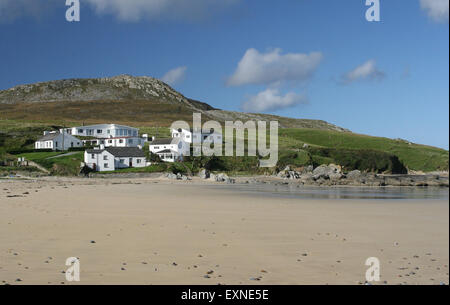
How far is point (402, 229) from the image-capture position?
15.3 meters

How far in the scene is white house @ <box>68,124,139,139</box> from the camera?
108 meters

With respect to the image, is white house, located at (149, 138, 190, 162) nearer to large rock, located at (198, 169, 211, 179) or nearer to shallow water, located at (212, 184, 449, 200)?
large rock, located at (198, 169, 211, 179)

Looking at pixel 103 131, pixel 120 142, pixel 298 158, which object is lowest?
pixel 298 158

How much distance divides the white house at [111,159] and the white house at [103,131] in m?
34.1

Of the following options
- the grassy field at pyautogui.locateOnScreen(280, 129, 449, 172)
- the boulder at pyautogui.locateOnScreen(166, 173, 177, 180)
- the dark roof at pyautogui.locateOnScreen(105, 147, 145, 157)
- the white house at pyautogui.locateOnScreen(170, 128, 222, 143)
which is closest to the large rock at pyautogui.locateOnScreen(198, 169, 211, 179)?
the boulder at pyautogui.locateOnScreen(166, 173, 177, 180)

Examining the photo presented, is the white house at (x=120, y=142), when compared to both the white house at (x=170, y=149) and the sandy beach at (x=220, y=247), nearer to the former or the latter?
the white house at (x=170, y=149)

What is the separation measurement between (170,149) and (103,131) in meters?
34.5

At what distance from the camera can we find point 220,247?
12305 millimetres

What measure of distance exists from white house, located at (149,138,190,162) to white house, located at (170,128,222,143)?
49.0 ft

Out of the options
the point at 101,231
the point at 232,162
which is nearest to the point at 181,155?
the point at 232,162

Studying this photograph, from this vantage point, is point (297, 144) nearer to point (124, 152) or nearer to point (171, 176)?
point (124, 152)

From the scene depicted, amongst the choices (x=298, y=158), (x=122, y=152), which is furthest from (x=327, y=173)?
(x=122, y=152)

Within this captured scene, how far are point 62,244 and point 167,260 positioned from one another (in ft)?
12.0
